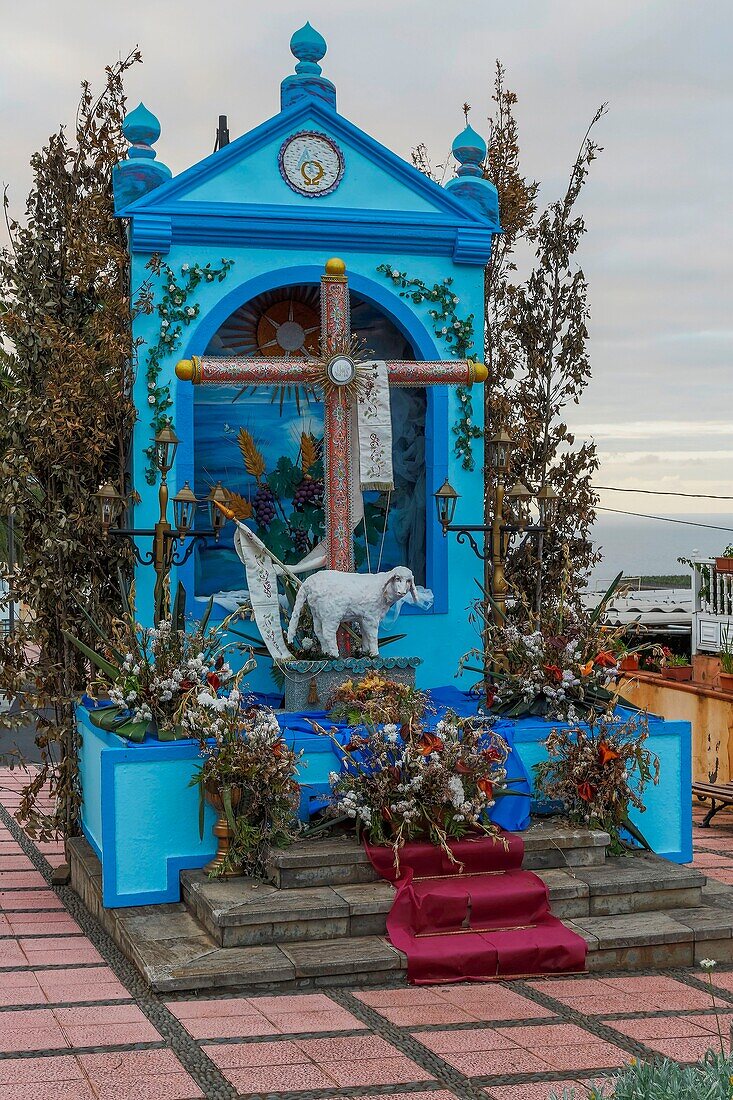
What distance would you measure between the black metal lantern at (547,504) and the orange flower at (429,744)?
8.81 feet

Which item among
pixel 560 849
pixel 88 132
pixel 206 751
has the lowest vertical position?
pixel 560 849

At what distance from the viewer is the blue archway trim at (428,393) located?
8.62 metres

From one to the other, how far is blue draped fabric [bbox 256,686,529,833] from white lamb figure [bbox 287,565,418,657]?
50cm

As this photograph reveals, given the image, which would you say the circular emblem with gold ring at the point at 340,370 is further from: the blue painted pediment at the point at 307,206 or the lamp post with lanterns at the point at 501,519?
the blue painted pediment at the point at 307,206

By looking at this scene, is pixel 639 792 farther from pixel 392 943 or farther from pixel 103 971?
pixel 103 971

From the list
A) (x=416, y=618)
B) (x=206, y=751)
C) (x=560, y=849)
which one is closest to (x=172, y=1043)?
(x=206, y=751)

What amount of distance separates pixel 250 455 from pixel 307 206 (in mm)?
1794

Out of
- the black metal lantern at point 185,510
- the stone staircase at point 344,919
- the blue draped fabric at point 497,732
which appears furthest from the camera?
the black metal lantern at point 185,510

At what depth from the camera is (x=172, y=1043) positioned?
4930 millimetres

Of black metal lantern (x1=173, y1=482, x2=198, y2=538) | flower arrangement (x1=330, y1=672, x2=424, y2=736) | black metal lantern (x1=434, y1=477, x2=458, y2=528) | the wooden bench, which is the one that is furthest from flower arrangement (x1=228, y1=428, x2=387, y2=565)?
the wooden bench

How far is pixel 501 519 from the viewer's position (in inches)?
333

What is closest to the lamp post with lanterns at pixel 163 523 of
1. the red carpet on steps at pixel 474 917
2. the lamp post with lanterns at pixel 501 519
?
the lamp post with lanterns at pixel 501 519

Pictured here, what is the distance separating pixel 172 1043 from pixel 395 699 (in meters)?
2.64

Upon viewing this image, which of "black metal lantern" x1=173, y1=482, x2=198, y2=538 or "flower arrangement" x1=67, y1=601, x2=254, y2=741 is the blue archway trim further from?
"flower arrangement" x1=67, y1=601, x2=254, y2=741
